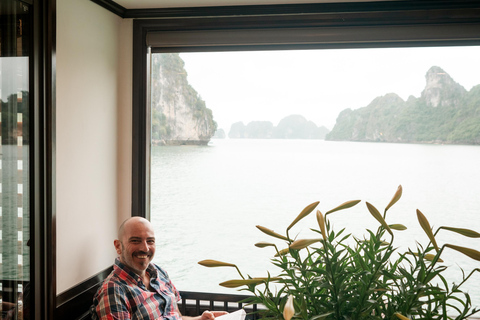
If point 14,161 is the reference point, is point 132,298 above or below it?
below

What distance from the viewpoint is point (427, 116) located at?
2.98 m

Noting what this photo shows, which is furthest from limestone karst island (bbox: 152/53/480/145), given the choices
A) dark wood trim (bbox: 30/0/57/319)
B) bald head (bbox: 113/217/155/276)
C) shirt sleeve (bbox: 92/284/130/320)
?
shirt sleeve (bbox: 92/284/130/320)

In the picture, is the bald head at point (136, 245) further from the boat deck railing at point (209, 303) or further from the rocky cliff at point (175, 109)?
the rocky cliff at point (175, 109)

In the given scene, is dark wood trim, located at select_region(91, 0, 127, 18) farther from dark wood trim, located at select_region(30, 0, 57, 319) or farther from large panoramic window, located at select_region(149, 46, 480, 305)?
dark wood trim, located at select_region(30, 0, 57, 319)

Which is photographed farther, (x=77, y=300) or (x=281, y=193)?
(x=281, y=193)

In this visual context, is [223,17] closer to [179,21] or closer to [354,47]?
[179,21]

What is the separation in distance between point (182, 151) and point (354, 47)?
133 centimetres

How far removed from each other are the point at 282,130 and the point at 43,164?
5.07 feet

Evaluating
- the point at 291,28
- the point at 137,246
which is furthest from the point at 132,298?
the point at 291,28

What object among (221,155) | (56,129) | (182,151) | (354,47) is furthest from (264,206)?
(56,129)

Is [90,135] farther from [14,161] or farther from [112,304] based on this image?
[112,304]

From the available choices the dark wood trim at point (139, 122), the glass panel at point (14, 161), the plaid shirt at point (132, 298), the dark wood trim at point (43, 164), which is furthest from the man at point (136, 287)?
the dark wood trim at point (139, 122)

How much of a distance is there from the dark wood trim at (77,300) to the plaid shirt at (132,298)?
16cm

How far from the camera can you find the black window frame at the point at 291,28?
2.80 metres
